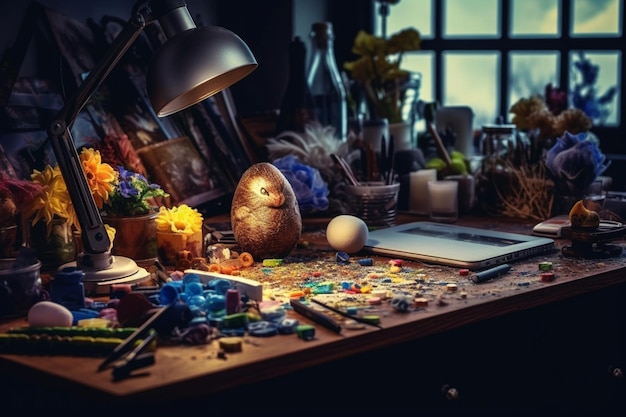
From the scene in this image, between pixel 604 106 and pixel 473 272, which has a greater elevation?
pixel 604 106

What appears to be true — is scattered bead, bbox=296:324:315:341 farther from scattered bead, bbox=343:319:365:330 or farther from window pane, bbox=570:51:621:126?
window pane, bbox=570:51:621:126

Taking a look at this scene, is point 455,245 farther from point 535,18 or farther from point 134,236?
point 535,18

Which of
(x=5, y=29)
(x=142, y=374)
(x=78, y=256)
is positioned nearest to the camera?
(x=142, y=374)

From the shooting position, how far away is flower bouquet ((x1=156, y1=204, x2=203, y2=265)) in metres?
1.94

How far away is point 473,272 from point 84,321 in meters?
0.71

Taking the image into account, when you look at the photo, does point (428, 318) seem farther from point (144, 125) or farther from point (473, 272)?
point (144, 125)

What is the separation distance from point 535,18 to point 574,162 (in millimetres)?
735

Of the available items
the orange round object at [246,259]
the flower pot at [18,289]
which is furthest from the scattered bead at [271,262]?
the flower pot at [18,289]

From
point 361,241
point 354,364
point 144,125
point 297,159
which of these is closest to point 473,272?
point 361,241

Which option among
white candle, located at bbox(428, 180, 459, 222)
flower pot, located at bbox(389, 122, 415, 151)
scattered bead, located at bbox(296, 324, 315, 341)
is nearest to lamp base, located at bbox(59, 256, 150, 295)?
scattered bead, located at bbox(296, 324, 315, 341)

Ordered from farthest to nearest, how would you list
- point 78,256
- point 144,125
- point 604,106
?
1. point 604,106
2. point 144,125
3. point 78,256

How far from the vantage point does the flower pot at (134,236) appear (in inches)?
75.9

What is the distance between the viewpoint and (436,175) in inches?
101

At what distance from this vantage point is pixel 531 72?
116 inches
